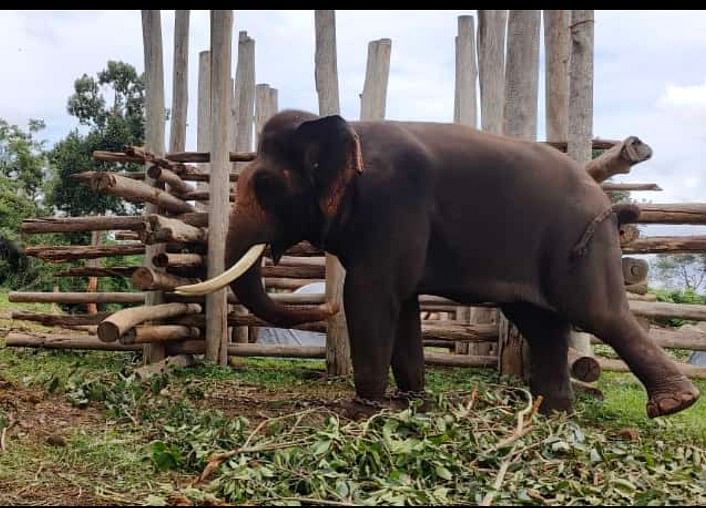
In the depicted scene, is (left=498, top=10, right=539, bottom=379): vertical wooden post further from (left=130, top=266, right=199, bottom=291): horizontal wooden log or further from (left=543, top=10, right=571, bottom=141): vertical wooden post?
(left=130, top=266, right=199, bottom=291): horizontal wooden log

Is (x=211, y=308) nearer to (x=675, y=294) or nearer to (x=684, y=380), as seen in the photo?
(x=684, y=380)

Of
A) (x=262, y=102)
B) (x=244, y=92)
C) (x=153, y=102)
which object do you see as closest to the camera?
(x=153, y=102)

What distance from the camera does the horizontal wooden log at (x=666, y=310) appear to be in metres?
6.62

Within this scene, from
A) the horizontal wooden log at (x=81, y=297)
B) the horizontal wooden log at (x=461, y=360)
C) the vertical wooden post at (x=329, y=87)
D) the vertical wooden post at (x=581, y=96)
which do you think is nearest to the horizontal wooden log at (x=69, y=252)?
the horizontal wooden log at (x=81, y=297)

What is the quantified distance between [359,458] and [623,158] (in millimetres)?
2638

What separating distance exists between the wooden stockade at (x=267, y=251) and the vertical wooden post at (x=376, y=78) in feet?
0.04

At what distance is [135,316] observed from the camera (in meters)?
5.96

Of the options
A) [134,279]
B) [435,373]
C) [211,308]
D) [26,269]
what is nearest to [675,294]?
[435,373]

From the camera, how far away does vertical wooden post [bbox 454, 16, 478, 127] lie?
9648 millimetres

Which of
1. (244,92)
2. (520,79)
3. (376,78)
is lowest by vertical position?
(520,79)

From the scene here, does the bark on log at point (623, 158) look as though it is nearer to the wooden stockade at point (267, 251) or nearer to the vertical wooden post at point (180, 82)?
the wooden stockade at point (267, 251)

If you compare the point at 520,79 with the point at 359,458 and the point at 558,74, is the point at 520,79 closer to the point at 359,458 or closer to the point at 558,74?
the point at 558,74

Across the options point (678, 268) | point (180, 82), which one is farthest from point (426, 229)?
point (678, 268)

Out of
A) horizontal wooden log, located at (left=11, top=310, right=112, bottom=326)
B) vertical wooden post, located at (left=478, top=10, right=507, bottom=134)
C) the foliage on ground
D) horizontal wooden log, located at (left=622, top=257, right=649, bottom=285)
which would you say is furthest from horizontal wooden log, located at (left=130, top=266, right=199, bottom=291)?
horizontal wooden log, located at (left=622, top=257, right=649, bottom=285)
